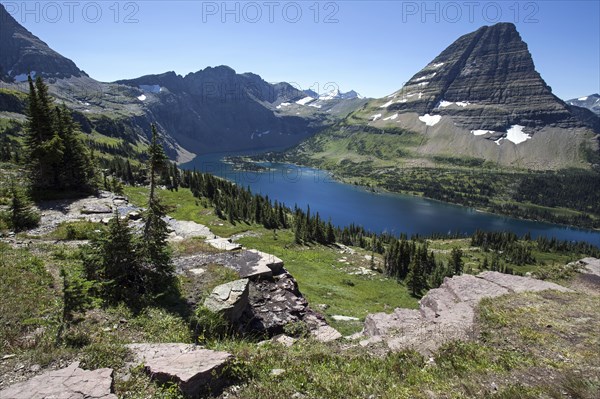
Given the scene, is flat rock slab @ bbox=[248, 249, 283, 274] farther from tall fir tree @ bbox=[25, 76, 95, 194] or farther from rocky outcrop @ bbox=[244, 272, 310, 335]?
tall fir tree @ bbox=[25, 76, 95, 194]

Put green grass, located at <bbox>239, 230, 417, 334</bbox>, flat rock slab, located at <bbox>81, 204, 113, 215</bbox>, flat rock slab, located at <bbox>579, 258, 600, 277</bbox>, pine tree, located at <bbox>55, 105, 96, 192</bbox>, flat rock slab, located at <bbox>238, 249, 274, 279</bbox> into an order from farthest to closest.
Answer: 1. pine tree, located at <bbox>55, 105, 96, 192</bbox>
2. flat rock slab, located at <bbox>81, 204, 113, 215</bbox>
3. green grass, located at <bbox>239, 230, 417, 334</bbox>
4. flat rock slab, located at <bbox>579, 258, 600, 277</bbox>
5. flat rock slab, located at <bbox>238, 249, 274, 279</bbox>

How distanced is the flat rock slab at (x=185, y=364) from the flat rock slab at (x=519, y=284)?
2396 cm

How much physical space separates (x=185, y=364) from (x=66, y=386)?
10.7ft

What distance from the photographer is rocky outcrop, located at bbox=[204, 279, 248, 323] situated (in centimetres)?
1816

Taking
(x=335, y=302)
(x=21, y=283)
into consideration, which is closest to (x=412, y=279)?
(x=335, y=302)

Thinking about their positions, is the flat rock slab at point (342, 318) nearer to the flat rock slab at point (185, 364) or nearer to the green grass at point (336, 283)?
the green grass at point (336, 283)

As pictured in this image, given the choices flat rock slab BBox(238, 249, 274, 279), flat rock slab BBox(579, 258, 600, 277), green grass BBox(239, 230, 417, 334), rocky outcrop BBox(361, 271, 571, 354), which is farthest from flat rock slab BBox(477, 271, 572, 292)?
flat rock slab BBox(238, 249, 274, 279)

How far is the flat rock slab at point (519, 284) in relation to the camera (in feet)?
80.3

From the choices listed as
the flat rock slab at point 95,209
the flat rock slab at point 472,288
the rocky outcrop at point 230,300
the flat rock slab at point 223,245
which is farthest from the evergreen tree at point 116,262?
the flat rock slab at point 95,209

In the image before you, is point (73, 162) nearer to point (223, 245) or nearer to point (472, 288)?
point (223, 245)

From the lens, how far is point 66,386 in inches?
349

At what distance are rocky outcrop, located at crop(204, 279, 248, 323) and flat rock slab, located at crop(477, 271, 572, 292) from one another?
20.8m

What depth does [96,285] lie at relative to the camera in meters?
15.9

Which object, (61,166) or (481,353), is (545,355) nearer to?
(481,353)
